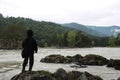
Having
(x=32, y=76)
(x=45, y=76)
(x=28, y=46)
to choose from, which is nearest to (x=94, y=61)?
(x=28, y=46)

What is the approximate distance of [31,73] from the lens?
18.8 m

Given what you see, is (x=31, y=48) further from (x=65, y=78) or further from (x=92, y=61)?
(x=92, y=61)

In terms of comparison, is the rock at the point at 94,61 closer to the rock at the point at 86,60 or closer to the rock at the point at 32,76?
the rock at the point at 86,60

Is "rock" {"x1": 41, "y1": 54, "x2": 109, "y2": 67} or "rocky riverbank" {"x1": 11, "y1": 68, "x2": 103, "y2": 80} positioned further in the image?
"rock" {"x1": 41, "y1": 54, "x2": 109, "y2": 67}

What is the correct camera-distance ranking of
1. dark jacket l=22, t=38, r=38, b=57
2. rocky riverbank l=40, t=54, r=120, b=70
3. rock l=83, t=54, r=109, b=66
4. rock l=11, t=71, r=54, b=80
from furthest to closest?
rock l=83, t=54, r=109, b=66 → rocky riverbank l=40, t=54, r=120, b=70 → dark jacket l=22, t=38, r=38, b=57 → rock l=11, t=71, r=54, b=80

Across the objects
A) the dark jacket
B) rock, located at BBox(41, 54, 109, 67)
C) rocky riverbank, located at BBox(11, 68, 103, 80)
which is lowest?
rock, located at BBox(41, 54, 109, 67)

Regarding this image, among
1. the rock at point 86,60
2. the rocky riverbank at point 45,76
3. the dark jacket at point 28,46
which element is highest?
the dark jacket at point 28,46

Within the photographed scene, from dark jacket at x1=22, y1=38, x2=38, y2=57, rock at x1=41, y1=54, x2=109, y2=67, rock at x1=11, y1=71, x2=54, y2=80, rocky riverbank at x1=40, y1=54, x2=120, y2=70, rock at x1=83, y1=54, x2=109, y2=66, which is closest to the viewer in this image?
rock at x1=11, y1=71, x2=54, y2=80

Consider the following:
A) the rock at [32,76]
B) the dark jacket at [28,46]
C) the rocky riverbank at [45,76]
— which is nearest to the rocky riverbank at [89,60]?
the rocky riverbank at [45,76]

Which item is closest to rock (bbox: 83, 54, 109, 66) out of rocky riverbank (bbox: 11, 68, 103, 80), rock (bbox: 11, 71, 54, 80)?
rocky riverbank (bbox: 11, 68, 103, 80)

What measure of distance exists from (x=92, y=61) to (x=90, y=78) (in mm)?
30008

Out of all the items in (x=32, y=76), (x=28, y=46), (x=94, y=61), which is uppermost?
(x=28, y=46)

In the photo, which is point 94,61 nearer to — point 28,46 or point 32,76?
point 28,46

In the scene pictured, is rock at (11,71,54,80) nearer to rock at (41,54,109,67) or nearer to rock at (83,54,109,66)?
rock at (41,54,109,67)
